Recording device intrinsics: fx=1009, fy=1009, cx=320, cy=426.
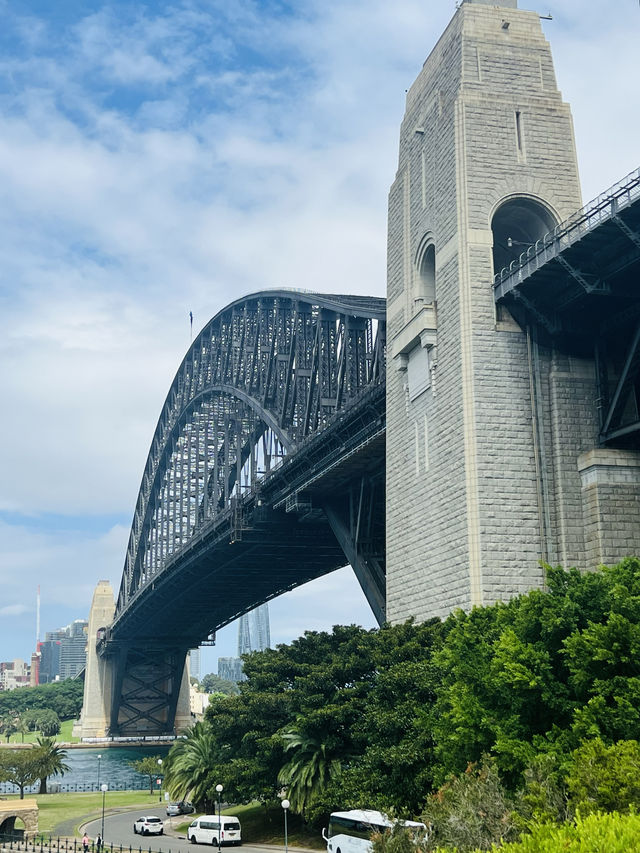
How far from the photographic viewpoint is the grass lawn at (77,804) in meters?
55.4

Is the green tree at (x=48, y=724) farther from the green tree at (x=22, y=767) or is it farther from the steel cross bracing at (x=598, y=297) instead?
the steel cross bracing at (x=598, y=297)

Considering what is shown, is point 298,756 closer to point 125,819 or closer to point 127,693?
point 125,819

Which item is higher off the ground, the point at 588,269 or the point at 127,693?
the point at 588,269

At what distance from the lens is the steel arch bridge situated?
188 ft

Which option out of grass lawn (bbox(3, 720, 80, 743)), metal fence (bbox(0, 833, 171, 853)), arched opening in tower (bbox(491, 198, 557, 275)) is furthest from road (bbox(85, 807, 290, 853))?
grass lawn (bbox(3, 720, 80, 743))

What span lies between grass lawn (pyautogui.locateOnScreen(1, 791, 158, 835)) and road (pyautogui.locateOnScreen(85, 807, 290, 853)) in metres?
1.48

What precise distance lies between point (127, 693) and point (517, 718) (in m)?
139

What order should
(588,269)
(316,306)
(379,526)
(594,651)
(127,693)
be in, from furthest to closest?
(127,693) < (316,306) < (379,526) < (588,269) < (594,651)

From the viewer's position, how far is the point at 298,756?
39.5 meters

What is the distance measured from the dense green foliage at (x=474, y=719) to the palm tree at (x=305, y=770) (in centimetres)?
5

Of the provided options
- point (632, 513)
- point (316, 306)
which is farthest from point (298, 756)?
point (316, 306)

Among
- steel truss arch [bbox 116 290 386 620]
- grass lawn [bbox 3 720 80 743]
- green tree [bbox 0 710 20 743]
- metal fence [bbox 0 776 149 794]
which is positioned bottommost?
metal fence [bbox 0 776 149 794]

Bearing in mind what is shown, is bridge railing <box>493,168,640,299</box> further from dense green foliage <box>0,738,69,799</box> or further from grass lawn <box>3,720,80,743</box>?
grass lawn <box>3,720,80,743</box>

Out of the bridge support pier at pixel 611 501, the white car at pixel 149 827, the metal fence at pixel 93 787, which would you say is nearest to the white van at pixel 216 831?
the white car at pixel 149 827
